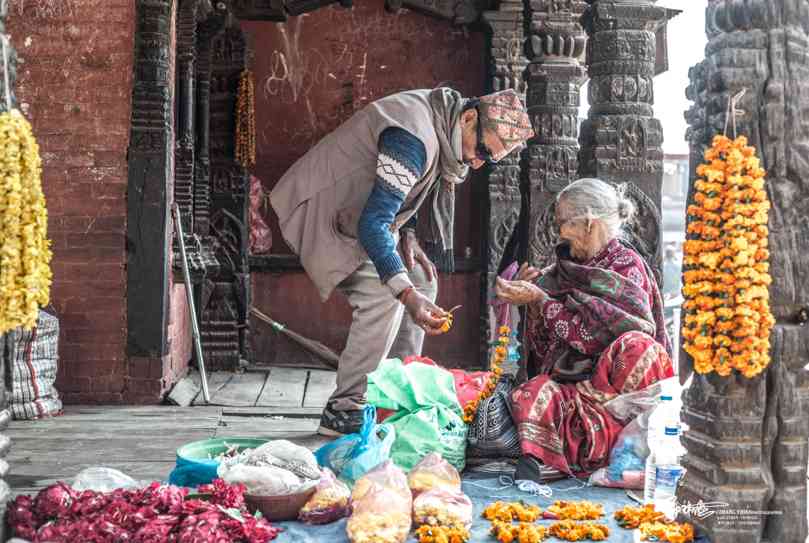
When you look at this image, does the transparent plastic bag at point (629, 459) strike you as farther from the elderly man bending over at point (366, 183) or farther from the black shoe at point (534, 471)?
the elderly man bending over at point (366, 183)

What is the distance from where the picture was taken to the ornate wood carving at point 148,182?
5871 mm

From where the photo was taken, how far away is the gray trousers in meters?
→ 4.43

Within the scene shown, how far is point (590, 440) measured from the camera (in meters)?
3.86

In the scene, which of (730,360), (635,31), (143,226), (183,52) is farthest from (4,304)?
(183,52)

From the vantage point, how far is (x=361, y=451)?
3600 millimetres

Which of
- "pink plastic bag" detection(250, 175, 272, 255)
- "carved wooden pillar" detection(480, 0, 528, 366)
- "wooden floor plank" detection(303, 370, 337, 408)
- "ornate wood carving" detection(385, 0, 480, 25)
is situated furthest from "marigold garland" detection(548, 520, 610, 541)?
"ornate wood carving" detection(385, 0, 480, 25)

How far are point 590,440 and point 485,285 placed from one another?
4965 millimetres

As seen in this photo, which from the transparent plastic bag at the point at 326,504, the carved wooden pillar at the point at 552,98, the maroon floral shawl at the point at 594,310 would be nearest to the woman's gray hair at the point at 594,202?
the maroon floral shawl at the point at 594,310

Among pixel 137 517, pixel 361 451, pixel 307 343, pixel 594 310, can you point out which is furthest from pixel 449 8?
pixel 137 517

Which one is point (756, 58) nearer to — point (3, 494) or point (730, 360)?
point (730, 360)

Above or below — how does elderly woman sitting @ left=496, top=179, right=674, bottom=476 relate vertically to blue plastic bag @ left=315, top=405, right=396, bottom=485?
above

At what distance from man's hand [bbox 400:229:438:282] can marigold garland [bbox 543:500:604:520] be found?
73.2 inches

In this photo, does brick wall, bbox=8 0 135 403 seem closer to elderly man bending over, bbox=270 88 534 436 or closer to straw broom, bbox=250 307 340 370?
elderly man bending over, bbox=270 88 534 436

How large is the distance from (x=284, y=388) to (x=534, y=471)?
3781 millimetres
